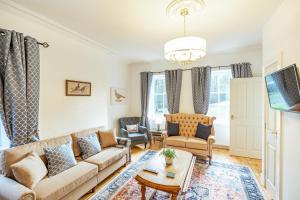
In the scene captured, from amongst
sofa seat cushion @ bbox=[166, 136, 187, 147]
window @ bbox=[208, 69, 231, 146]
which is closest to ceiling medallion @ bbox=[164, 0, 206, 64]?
sofa seat cushion @ bbox=[166, 136, 187, 147]

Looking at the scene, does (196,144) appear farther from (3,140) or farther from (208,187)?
(3,140)

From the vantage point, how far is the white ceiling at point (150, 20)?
85.1 inches

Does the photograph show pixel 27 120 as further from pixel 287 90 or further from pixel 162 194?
pixel 287 90

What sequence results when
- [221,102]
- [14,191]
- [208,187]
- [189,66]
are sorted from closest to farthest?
1. [14,191]
2. [208,187]
3. [221,102]
4. [189,66]

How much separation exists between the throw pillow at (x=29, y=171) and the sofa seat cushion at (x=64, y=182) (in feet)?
0.26

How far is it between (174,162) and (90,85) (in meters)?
2.51

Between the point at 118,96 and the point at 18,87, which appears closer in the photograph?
the point at 18,87

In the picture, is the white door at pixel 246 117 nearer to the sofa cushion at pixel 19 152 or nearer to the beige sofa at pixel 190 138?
the beige sofa at pixel 190 138

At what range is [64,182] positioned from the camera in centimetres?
199

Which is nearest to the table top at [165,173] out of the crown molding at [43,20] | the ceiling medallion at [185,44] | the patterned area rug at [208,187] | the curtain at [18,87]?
the patterned area rug at [208,187]

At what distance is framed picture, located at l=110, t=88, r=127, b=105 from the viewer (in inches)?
184

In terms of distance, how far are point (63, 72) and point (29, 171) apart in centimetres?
185

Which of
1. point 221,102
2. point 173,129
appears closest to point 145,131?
point 173,129

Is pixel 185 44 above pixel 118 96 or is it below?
above
